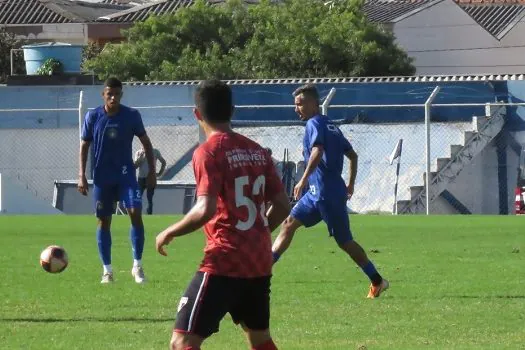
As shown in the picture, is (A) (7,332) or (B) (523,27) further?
(B) (523,27)

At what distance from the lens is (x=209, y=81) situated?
6.70m

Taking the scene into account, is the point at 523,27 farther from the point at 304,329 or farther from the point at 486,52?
the point at 304,329

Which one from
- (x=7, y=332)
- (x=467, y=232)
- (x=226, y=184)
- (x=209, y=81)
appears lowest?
(x=467, y=232)

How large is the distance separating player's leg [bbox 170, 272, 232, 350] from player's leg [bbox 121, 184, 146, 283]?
6522mm

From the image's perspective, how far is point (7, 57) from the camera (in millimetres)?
56750

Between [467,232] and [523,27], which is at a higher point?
[467,232]

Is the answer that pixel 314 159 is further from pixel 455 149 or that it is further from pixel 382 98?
pixel 382 98

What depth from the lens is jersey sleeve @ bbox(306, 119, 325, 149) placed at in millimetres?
11953

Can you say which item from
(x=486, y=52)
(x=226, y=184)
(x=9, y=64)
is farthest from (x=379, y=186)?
(x=486, y=52)

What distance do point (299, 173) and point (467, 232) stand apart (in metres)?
9.82

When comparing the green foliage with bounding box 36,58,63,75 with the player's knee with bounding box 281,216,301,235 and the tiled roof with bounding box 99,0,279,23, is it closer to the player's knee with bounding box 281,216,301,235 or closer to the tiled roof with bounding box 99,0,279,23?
the player's knee with bounding box 281,216,301,235

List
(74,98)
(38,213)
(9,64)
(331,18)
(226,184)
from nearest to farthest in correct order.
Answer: (226,184) → (38,213) → (74,98) → (331,18) → (9,64)

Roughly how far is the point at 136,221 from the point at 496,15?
58052 millimetres

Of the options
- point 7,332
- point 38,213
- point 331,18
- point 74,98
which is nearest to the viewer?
point 7,332
